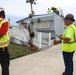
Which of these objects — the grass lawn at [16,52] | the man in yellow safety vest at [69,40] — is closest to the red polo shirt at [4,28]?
the man in yellow safety vest at [69,40]

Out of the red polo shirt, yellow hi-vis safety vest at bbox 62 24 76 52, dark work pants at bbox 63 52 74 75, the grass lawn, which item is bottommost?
the grass lawn

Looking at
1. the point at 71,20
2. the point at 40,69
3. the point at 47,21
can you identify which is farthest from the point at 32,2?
the point at 71,20

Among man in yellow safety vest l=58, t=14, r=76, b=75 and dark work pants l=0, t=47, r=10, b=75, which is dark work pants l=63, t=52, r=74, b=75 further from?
dark work pants l=0, t=47, r=10, b=75

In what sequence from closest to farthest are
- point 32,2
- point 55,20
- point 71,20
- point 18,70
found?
point 71,20 → point 18,70 → point 32,2 → point 55,20

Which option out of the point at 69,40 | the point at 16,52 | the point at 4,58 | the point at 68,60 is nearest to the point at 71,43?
the point at 69,40

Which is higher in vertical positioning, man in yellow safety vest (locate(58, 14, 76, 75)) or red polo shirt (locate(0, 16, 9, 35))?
red polo shirt (locate(0, 16, 9, 35))

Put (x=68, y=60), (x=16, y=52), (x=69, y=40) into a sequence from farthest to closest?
(x=16, y=52) < (x=68, y=60) < (x=69, y=40)

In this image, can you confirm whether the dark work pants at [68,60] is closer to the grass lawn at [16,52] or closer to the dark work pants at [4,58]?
the dark work pants at [4,58]

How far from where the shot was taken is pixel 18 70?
6.52 metres

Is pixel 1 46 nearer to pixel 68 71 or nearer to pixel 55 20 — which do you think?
pixel 68 71

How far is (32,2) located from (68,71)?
1219 cm

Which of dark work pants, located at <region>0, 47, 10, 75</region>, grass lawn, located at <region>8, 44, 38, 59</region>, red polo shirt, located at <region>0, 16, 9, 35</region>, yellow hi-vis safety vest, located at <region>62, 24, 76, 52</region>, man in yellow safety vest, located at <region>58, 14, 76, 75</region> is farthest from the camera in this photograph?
grass lawn, located at <region>8, 44, 38, 59</region>

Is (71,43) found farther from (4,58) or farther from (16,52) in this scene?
(16,52)

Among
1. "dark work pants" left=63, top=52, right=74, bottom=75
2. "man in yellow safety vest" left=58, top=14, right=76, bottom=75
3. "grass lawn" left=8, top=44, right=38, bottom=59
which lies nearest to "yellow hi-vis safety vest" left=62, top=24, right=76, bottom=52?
"man in yellow safety vest" left=58, top=14, right=76, bottom=75
